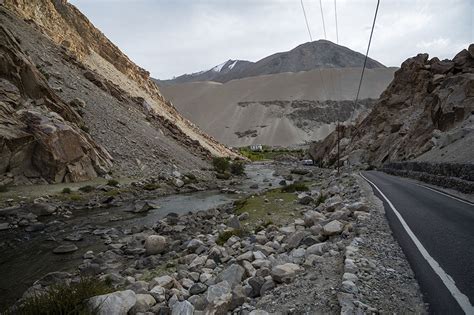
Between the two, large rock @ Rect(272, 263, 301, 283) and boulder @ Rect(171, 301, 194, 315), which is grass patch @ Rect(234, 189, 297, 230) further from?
boulder @ Rect(171, 301, 194, 315)

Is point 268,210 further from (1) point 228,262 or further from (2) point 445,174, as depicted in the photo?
(2) point 445,174

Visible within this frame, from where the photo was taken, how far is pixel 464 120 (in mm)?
28438

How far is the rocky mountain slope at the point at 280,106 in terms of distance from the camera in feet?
464

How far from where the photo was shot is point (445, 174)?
16.7 meters

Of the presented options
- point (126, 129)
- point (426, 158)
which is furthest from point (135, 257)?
point (126, 129)

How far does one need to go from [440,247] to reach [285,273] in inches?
130

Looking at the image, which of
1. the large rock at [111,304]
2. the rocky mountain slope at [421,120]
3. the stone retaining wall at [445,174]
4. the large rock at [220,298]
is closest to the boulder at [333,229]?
the large rock at [220,298]

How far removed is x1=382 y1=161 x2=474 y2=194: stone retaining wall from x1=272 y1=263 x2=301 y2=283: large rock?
37.3 feet

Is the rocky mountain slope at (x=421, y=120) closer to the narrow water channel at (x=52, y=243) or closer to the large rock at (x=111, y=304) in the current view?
the narrow water channel at (x=52, y=243)

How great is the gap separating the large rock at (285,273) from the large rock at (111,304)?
8.53 ft

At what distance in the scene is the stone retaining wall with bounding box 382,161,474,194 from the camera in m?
13.8

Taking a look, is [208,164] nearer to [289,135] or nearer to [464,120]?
[464,120]

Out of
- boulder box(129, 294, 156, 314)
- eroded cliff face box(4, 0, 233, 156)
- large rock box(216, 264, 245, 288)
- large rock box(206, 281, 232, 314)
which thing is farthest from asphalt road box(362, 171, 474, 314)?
eroded cliff face box(4, 0, 233, 156)

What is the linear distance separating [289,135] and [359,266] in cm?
13419
